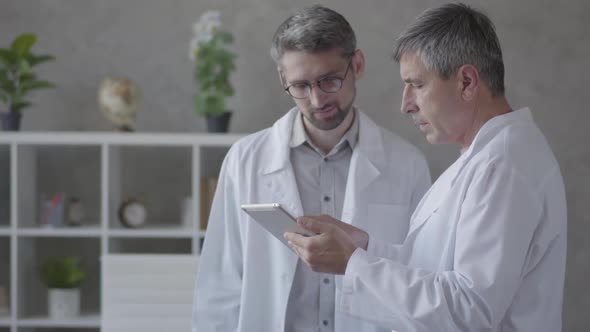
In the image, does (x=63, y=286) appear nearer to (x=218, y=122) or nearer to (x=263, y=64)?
(x=218, y=122)

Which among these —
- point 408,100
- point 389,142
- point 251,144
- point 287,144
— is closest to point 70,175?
point 251,144

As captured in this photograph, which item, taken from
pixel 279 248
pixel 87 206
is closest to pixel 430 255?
pixel 279 248

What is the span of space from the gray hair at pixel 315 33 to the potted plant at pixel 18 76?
5.55ft

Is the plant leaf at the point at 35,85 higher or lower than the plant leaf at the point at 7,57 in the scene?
lower

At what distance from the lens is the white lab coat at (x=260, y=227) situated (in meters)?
2.35

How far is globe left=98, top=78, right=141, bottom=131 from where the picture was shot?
11.9ft

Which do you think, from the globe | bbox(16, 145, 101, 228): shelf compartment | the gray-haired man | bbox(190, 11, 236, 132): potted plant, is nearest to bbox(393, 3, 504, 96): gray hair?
the gray-haired man

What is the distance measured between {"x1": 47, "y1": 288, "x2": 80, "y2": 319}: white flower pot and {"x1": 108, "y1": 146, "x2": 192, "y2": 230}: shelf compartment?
0.53m

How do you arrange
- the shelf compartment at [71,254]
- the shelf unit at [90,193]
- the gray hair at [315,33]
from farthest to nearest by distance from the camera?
the shelf compartment at [71,254] < the shelf unit at [90,193] < the gray hair at [315,33]

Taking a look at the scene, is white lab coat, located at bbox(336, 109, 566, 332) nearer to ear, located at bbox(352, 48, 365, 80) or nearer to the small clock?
ear, located at bbox(352, 48, 365, 80)

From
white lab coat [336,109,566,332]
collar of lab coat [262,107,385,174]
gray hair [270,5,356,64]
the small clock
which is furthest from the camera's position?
the small clock

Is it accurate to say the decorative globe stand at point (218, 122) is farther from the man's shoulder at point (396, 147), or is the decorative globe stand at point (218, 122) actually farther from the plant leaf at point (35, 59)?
the man's shoulder at point (396, 147)

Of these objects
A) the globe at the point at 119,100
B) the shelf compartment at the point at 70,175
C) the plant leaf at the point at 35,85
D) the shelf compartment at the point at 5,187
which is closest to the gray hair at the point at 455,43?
the globe at the point at 119,100

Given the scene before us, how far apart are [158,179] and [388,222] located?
73.5 inches
